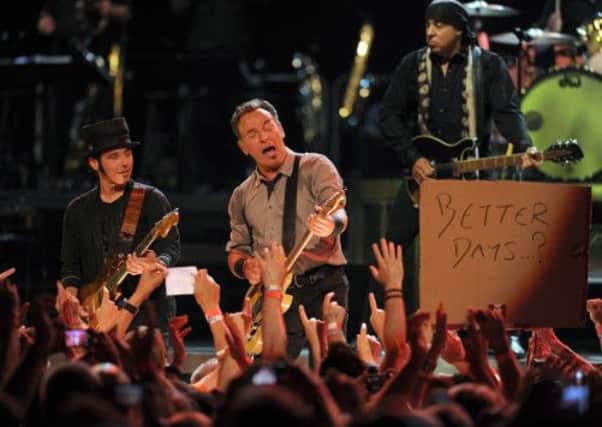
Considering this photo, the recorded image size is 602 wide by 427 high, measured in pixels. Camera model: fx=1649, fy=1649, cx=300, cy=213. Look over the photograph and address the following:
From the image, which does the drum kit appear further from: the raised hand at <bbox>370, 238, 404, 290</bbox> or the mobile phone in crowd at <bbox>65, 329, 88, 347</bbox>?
the mobile phone in crowd at <bbox>65, 329, 88, 347</bbox>

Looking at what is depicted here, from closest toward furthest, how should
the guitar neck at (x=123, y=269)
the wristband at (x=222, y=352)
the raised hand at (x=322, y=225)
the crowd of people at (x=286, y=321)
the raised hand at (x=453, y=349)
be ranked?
the crowd of people at (x=286, y=321), the wristband at (x=222, y=352), the raised hand at (x=453, y=349), the raised hand at (x=322, y=225), the guitar neck at (x=123, y=269)

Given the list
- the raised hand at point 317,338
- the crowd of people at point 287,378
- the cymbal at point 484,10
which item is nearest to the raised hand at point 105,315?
the crowd of people at point 287,378

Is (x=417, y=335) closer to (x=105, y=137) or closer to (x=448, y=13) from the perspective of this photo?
(x=105, y=137)

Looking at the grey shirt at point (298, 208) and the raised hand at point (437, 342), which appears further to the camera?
the grey shirt at point (298, 208)

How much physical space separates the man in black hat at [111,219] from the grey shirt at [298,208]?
425mm

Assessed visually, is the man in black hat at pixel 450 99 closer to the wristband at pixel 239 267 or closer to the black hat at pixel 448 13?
the black hat at pixel 448 13

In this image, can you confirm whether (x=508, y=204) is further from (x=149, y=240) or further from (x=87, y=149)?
(x=87, y=149)

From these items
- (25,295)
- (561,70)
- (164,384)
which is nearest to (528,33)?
(561,70)

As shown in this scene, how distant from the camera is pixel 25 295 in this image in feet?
38.4

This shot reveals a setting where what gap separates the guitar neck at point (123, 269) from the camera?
8883 millimetres

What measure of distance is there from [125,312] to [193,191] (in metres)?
4.99

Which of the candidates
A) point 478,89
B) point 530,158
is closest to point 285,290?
point 530,158

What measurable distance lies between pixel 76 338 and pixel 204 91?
7.19 metres

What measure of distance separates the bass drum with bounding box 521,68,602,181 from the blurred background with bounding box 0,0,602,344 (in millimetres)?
24
